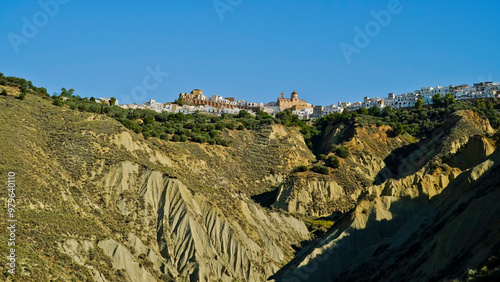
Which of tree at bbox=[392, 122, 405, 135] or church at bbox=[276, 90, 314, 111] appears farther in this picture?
church at bbox=[276, 90, 314, 111]

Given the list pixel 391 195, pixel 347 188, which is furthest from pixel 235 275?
pixel 347 188

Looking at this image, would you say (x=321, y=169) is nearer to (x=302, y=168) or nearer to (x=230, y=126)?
(x=302, y=168)

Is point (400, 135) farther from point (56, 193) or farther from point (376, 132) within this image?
point (56, 193)

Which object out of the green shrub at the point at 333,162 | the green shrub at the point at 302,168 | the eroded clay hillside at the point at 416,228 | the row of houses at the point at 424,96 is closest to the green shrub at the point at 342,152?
the green shrub at the point at 333,162

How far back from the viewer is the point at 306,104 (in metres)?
199

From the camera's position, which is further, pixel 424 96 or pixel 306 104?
pixel 306 104

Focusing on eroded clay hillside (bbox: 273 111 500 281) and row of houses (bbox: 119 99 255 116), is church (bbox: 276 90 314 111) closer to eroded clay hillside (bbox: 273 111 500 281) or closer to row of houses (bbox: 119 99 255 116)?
row of houses (bbox: 119 99 255 116)

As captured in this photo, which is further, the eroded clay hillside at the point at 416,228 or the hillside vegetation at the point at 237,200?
the hillside vegetation at the point at 237,200

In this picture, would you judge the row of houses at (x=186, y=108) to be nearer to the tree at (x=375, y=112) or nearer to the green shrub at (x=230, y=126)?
the tree at (x=375, y=112)

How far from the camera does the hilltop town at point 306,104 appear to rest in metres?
156

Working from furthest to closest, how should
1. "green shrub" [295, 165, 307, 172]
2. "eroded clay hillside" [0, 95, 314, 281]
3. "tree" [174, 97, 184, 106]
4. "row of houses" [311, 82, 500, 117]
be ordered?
"tree" [174, 97, 184, 106] → "row of houses" [311, 82, 500, 117] → "green shrub" [295, 165, 307, 172] → "eroded clay hillside" [0, 95, 314, 281]

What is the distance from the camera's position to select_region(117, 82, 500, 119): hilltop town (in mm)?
155750

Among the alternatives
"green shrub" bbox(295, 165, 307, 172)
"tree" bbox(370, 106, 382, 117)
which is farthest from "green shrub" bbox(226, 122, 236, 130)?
"tree" bbox(370, 106, 382, 117)

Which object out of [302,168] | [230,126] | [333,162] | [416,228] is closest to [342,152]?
[333,162]
